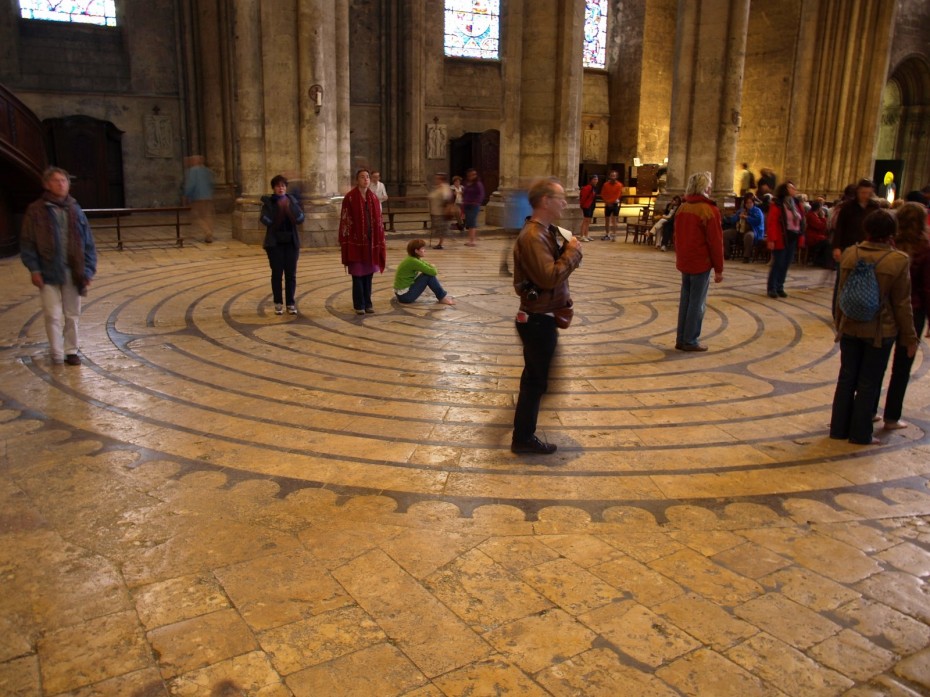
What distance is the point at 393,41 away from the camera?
2366 centimetres

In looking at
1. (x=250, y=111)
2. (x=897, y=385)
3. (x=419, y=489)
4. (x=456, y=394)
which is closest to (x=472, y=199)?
(x=250, y=111)

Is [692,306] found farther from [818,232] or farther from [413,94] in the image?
[413,94]

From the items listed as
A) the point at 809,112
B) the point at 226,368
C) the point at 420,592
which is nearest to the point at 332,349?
the point at 226,368

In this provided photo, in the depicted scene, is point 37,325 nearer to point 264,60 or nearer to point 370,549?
point 370,549

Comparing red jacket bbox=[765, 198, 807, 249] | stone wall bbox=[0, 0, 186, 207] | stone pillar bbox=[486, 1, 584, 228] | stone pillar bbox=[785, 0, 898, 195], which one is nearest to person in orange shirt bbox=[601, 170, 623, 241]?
stone pillar bbox=[486, 1, 584, 228]

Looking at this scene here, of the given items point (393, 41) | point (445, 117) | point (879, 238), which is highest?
point (393, 41)

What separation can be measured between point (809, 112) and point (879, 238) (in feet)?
65.0

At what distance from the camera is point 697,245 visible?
7.18m

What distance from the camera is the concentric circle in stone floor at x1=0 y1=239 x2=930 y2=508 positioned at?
4.48m

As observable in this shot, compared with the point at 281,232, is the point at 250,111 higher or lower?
higher

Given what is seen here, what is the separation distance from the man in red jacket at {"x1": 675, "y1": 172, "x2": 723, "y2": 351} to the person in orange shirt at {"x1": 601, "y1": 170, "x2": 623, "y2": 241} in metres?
9.76

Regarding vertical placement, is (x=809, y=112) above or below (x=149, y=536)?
above

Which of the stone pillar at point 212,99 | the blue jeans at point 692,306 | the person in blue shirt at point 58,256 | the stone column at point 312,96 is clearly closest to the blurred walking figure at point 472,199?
the stone column at point 312,96

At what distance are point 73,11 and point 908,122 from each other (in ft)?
84.5
